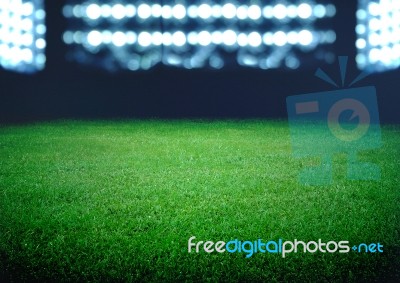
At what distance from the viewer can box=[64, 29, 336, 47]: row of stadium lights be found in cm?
1184

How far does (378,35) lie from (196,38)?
5.06 metres

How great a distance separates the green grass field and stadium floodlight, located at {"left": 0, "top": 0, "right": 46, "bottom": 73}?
5.45 meters

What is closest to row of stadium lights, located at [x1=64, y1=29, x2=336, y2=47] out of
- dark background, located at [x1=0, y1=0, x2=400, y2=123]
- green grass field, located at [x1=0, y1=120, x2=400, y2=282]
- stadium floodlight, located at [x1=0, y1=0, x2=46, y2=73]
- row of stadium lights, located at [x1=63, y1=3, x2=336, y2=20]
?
row of stadium lights, located at [x1=63, y1=3, x2=336, y2=20]

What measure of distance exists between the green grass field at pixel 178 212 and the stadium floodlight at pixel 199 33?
5.92 meters

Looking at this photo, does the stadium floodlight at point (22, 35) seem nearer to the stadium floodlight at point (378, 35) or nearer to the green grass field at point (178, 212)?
the green grass field at point (178, 212)

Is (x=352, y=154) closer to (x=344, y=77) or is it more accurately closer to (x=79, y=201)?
(x=79, y=201)

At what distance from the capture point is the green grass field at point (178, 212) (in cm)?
256

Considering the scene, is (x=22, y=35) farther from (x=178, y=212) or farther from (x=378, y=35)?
(x=378, y=35)

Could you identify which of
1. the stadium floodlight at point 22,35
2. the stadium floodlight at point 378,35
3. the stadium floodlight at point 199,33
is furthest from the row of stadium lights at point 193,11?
the stadium floodlight at point 378,35

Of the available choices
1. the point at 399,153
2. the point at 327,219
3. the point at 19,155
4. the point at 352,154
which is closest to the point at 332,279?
the point at 327,219

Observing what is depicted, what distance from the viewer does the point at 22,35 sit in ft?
35.9

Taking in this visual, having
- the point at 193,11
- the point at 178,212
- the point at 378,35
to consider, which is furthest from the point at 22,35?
the point at 378,35

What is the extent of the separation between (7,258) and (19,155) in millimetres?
3474

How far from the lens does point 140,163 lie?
540 centimetres
